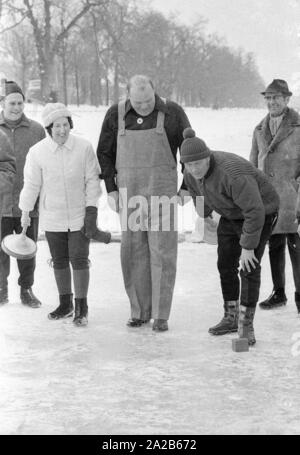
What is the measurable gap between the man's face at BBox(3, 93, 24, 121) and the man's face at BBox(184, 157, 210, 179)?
1.52 meters

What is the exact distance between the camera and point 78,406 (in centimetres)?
309

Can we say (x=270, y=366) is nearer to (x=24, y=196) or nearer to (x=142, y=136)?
(x=142, y=136)

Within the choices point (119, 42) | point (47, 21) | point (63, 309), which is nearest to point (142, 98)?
point (63, 309)

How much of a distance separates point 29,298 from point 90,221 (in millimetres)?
931

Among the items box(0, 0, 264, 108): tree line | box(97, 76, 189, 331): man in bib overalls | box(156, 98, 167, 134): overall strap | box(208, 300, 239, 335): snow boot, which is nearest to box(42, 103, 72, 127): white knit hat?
box(97, 76, 189, 331): man in bib overalls

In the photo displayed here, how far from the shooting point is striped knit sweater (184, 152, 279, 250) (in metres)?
3.80

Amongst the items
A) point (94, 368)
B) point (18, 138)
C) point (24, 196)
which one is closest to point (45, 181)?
point (24, 196)

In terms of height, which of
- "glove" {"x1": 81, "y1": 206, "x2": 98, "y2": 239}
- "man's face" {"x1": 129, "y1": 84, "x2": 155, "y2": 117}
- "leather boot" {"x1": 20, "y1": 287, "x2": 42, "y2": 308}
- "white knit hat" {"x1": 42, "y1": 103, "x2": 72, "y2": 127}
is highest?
"man's face" {"x1": 129, "y1": 84, "x2": 155, "y2": 117}

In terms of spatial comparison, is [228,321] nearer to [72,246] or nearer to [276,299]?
[276,299]

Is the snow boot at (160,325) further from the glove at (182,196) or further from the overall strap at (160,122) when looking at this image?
the overall strap at (160,122)

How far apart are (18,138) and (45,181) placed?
0.61 meters

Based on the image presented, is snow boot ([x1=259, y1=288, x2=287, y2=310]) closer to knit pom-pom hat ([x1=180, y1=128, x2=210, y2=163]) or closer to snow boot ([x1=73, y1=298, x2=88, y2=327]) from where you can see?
snow boot ([x1=73, y1=298, x2=88, y2=327])

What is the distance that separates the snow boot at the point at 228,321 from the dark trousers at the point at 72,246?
910mm

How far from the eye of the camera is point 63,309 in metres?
4.70
